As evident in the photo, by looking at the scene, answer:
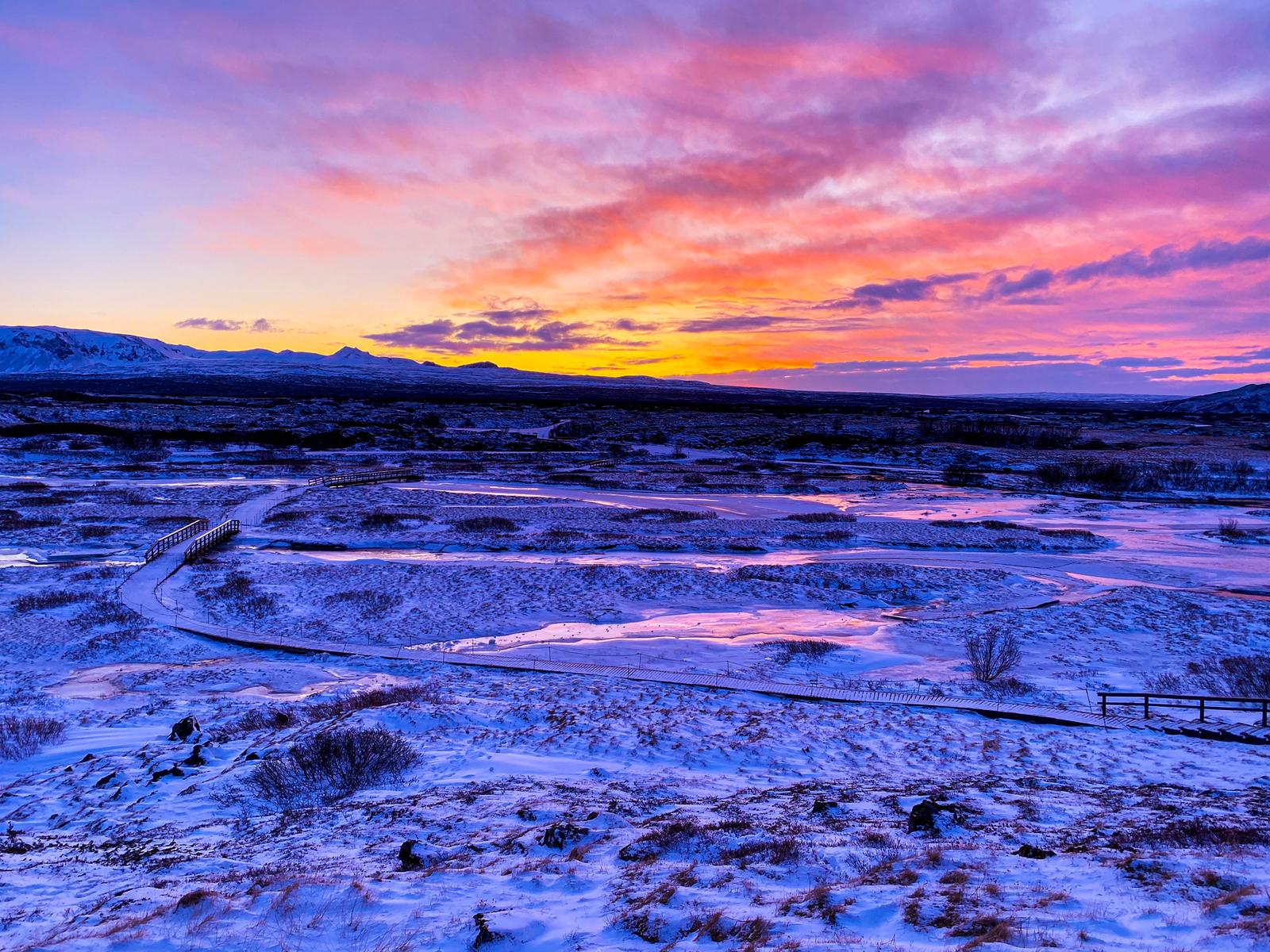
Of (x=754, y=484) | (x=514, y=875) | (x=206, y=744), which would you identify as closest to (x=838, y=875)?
(x=514, y=875)

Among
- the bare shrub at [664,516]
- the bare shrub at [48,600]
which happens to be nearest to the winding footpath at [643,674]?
the bare shrub at [48,600]

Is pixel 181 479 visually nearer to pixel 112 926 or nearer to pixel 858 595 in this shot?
pixel 858 595

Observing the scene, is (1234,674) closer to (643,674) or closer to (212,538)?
(643,674)

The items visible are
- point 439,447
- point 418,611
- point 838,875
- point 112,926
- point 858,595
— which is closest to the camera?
point 112,926

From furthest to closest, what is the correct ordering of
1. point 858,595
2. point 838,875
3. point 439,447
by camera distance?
point 439,447
point 858,595
point 838,875

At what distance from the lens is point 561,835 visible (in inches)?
370

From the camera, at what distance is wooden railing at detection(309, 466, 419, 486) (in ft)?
172

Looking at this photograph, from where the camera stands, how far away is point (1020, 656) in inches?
814

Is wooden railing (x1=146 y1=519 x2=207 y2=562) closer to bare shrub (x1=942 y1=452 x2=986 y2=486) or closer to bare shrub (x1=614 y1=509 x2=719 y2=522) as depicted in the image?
bare shrub (x1=614 y1=509 x2=719 y2=522)

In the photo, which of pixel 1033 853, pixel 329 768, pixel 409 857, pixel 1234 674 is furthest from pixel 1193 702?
pixel 329 768

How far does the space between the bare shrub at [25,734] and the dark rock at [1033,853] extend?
1518 centimetres

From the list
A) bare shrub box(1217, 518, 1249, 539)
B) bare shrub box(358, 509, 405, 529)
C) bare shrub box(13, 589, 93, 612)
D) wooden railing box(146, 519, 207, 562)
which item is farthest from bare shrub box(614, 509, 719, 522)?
bare shrub box(1217, 518, 1249, 539)

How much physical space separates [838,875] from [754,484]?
47.0 m

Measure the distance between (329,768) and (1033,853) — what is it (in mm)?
9901
